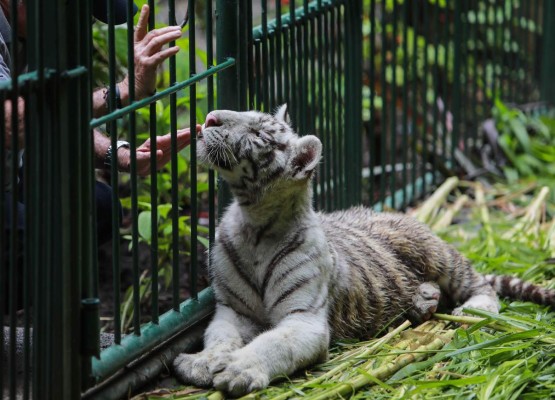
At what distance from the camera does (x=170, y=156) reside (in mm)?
5195

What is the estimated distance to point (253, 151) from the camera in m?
5.02

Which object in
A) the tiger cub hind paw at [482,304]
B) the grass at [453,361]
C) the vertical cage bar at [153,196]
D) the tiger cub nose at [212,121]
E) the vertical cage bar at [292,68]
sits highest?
the vertical cage bar at [292,68]

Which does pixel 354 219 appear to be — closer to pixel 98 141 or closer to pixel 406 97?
pixel 98 141

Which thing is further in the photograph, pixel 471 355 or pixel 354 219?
pixel 354 219

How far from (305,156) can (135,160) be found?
36.3 inches

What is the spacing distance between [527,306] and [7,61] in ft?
10.3

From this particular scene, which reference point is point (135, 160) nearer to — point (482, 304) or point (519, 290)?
point (482, 304)

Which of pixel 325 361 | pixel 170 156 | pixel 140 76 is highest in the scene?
pixel 140 76

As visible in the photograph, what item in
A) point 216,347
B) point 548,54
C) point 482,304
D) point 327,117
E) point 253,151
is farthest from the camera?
point 548,54

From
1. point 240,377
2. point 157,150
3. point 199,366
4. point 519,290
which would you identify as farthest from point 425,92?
point 240,377

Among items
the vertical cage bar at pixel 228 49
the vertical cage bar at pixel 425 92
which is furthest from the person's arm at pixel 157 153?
the vertical cage bar at pixel 425 92

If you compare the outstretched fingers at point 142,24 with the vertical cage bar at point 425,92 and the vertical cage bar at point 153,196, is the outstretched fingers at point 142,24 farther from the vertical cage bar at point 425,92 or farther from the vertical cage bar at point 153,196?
the vertical cage bar at point 425,92

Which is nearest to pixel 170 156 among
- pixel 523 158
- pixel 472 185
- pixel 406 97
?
pixel 406 97

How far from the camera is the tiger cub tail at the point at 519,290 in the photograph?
5.98m
